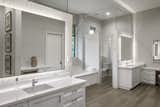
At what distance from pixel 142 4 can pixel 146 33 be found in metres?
1.27

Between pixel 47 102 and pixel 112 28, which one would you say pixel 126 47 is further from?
pixel 47 102

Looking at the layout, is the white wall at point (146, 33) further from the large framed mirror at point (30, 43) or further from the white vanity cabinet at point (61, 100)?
the white vanity cabinet at point (61, 100)

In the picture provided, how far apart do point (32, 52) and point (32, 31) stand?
0.43 meters

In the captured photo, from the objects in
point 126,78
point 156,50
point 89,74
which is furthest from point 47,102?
point 156,50

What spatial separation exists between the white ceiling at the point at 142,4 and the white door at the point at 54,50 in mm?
3108

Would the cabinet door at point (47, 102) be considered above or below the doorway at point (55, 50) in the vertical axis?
below

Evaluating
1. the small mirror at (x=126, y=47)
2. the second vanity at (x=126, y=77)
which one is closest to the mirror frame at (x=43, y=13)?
the second vanity at (x=126, y=77)

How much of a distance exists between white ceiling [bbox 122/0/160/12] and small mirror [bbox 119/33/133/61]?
47.0 inches

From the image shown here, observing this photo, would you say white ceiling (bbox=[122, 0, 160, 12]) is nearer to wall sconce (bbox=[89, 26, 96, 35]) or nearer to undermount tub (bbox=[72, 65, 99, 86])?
wall sconce (bbox=[89, 26, 96, 35])

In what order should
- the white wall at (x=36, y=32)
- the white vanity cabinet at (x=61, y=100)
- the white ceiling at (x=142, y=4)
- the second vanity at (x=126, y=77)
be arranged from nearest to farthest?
the white vanity cabinet at (x=61, y=100), the white wall at (x=36, y=32), the second vanity at (x=126, y=77), the white ceiling at (x=142, y=4)

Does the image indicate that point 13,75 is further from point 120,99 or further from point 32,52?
point 120,99

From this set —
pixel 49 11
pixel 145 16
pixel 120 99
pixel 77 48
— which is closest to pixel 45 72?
pixel 49 11

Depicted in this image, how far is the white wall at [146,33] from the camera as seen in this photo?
4.99 m

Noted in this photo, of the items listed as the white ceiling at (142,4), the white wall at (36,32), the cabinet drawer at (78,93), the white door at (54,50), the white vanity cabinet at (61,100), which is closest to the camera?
the white vanity cabinet at (61,100)
